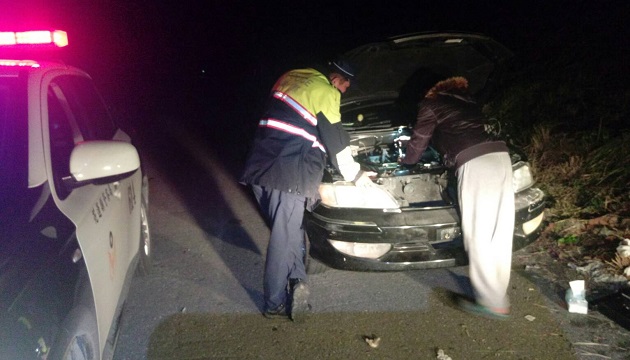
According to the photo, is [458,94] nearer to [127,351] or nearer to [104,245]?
[104,245]

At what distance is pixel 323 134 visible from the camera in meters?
3.52

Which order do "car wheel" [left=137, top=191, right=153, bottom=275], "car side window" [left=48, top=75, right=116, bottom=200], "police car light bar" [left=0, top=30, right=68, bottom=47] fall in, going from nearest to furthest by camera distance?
"car side window" [left=48, top=75, right=116, bottom=200], "police car light bar" [left=0, top=30, right=68, bottom=47], "car wheel" [left=137, top=191, right=153, bottom=275]

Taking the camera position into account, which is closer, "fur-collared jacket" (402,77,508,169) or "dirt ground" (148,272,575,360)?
"dirt ground" (148,272,575,360)

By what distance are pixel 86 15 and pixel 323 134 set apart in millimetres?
22302

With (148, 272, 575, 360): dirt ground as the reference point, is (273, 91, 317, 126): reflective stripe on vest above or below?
above

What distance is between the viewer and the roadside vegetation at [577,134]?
479 centimetres

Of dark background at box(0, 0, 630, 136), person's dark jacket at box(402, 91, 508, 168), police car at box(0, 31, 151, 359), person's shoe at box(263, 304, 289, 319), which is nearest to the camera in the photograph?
police car at box(0, 31, 151, 359)

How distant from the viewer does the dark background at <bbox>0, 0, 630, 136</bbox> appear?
11406mm

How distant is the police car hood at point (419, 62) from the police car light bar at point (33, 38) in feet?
7.81

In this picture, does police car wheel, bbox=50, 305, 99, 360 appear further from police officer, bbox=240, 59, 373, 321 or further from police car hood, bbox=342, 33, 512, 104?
police car hood, bbox=342, 33, 512, 104

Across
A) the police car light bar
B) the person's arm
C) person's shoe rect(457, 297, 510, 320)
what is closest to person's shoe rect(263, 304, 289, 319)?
person's shoe rect(457, 297, 510, 320)

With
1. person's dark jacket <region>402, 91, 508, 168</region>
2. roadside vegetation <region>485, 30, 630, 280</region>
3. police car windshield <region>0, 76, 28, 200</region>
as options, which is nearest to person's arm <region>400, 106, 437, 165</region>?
person's dark jacket <region>402, 91, 508, 168</region>

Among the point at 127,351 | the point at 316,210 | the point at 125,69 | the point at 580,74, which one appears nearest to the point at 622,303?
the point at 316,210

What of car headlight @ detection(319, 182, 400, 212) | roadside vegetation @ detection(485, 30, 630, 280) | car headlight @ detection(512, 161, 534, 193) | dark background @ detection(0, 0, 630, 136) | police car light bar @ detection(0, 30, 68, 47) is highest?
police car light bar @ detection(0, 30, 68, 47)
